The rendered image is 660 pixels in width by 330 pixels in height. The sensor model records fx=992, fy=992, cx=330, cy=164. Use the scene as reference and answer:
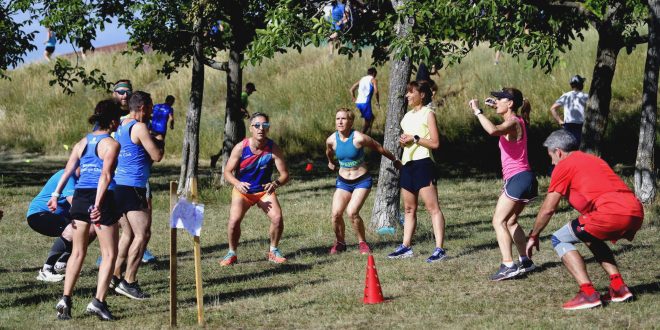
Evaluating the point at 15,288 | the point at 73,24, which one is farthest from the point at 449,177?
the point at 15,288

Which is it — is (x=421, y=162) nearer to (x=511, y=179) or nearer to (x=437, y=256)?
(x=437, y=256)

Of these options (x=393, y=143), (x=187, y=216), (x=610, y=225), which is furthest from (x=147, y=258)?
(x=610, y=225)

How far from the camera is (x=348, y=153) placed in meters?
11.3

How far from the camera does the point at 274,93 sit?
29547mm

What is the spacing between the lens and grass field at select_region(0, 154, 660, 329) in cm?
807

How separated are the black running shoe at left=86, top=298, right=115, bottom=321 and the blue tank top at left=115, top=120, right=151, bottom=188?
1.23 meters

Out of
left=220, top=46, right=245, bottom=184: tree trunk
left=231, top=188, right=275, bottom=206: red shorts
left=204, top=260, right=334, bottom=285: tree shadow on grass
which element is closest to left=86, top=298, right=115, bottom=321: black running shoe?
left=204, top=260, right=334, bottom=285: tree shadow on grass

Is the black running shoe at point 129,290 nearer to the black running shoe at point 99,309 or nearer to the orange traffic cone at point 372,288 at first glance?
the black running shoe at point 99,309


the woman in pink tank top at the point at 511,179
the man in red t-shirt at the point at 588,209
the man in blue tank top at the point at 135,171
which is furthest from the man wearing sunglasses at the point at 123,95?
the man in red t-shirt at the point at 588,209

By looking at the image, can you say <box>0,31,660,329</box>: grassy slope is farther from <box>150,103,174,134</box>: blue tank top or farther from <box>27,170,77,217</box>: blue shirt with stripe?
<box>150,103,174,134</box>: blue tank top

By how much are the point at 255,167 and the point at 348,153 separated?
1.08 metres

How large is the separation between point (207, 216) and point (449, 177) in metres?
6.50

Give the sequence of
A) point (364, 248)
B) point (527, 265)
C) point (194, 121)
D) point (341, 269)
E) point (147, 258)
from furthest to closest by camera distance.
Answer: point (194, 121) < point (147, 258) < point (364, 248) < point (341, 269) < point (527, 265)

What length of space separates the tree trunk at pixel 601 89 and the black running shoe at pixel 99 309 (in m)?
10.2
